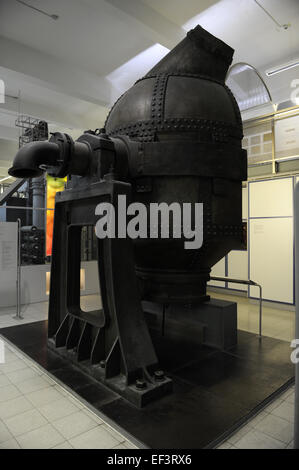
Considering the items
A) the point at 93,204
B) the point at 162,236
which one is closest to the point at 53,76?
the point at 93,204

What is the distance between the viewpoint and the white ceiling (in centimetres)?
493

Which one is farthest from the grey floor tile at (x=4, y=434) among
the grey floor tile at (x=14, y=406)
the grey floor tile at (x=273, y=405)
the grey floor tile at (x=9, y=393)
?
the grey floor tile at (x=273, y=405)

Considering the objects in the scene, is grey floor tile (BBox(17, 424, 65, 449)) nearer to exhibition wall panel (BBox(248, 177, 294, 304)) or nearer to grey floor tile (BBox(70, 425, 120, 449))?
grey floor tile (BBox(70, 425, 120, 449))

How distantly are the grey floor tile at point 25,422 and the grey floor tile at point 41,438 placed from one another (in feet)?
0.17

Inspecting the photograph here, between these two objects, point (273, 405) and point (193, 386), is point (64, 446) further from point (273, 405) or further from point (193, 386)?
point (273, 405)

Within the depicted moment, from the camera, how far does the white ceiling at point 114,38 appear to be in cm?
493

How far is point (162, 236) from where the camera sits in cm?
297

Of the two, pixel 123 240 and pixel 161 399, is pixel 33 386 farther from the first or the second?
pixel 123 240

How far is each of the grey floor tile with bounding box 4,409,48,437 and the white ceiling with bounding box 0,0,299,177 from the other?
191 inches

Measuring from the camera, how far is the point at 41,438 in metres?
2.07

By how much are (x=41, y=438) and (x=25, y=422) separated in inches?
9.8

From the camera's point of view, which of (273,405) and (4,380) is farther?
(4,380)

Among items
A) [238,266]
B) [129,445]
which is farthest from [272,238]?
[129,445]

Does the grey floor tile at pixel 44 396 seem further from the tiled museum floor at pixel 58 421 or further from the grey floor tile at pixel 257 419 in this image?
the grey floor tile at pixel 257 419
